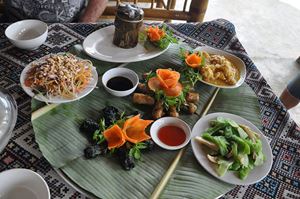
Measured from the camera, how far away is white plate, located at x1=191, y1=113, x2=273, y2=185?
1019 millimetres

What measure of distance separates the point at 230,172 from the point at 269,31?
10.6 feet

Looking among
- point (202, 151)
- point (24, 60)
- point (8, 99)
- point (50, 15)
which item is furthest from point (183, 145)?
point (50, 15)

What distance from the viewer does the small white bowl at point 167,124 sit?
110 cm

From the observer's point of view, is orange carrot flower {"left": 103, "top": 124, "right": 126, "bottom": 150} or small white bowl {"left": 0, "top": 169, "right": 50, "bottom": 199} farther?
orange carrot flower {"left": 103, "top": 124, "right": 126, "bottom": 150}

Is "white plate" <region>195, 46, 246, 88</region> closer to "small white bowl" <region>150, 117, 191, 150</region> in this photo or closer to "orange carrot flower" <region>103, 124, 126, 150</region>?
"small white bowl" <region>150, 117, 191, 150</region>

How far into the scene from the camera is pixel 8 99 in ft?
3.57

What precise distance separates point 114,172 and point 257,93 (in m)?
0.79

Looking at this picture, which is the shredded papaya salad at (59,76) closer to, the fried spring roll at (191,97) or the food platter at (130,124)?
the food platter at (130,124)

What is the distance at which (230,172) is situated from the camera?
104 cm

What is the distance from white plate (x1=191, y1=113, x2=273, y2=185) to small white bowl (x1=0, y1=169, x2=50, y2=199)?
53cm

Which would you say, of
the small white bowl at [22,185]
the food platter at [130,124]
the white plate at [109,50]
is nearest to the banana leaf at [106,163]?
the food platter at [130,124]

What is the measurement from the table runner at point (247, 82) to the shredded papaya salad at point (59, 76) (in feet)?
0.30

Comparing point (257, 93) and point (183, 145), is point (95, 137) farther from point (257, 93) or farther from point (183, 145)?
point (257, 93)

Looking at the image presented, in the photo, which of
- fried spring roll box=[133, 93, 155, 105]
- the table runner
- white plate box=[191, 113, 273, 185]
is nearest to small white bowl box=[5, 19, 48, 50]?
the table runner
